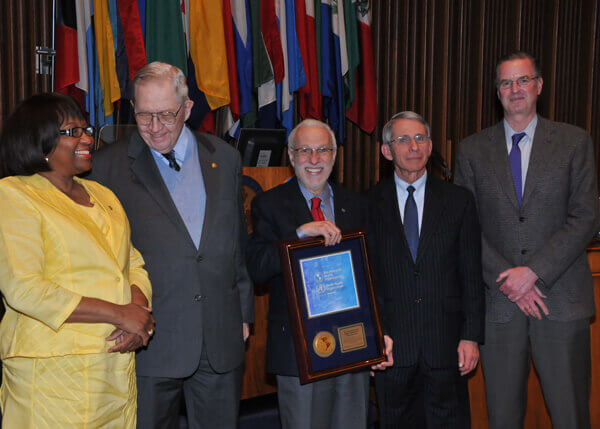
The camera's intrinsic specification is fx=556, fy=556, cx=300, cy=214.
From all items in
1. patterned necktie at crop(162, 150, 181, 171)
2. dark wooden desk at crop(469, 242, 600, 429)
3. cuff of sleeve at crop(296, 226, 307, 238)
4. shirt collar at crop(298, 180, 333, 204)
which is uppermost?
patterned necktie at crop(162, 150, 181, 171)

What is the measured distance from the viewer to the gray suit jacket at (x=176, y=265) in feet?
6.42

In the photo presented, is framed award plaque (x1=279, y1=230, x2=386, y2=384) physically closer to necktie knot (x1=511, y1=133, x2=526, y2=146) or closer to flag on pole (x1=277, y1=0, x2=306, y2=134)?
necktie knot (x1=511, y1=133, x2=526, y2=146)

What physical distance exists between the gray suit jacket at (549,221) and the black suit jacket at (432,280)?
226mm

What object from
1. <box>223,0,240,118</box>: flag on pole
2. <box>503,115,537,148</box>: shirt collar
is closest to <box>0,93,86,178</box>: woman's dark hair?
<box>503,115,537,148</box>: shirt collar

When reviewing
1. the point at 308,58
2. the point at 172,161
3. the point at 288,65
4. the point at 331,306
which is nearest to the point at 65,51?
the point at 288,65

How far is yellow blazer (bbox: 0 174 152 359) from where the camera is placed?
153 cm

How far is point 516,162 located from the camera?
257 cm

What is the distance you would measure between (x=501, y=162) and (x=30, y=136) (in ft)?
6.43

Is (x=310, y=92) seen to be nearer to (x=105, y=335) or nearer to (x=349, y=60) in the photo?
(x=349, y=60)

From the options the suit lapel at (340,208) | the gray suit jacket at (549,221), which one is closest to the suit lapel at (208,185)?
the suit lapel at (340,208)

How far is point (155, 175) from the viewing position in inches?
78.6

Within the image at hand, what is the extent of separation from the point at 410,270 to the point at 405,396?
521mm

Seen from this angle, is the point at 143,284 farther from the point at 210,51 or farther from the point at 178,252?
the point at 210,51

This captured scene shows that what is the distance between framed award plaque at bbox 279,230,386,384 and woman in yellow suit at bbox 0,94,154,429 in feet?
1.81
